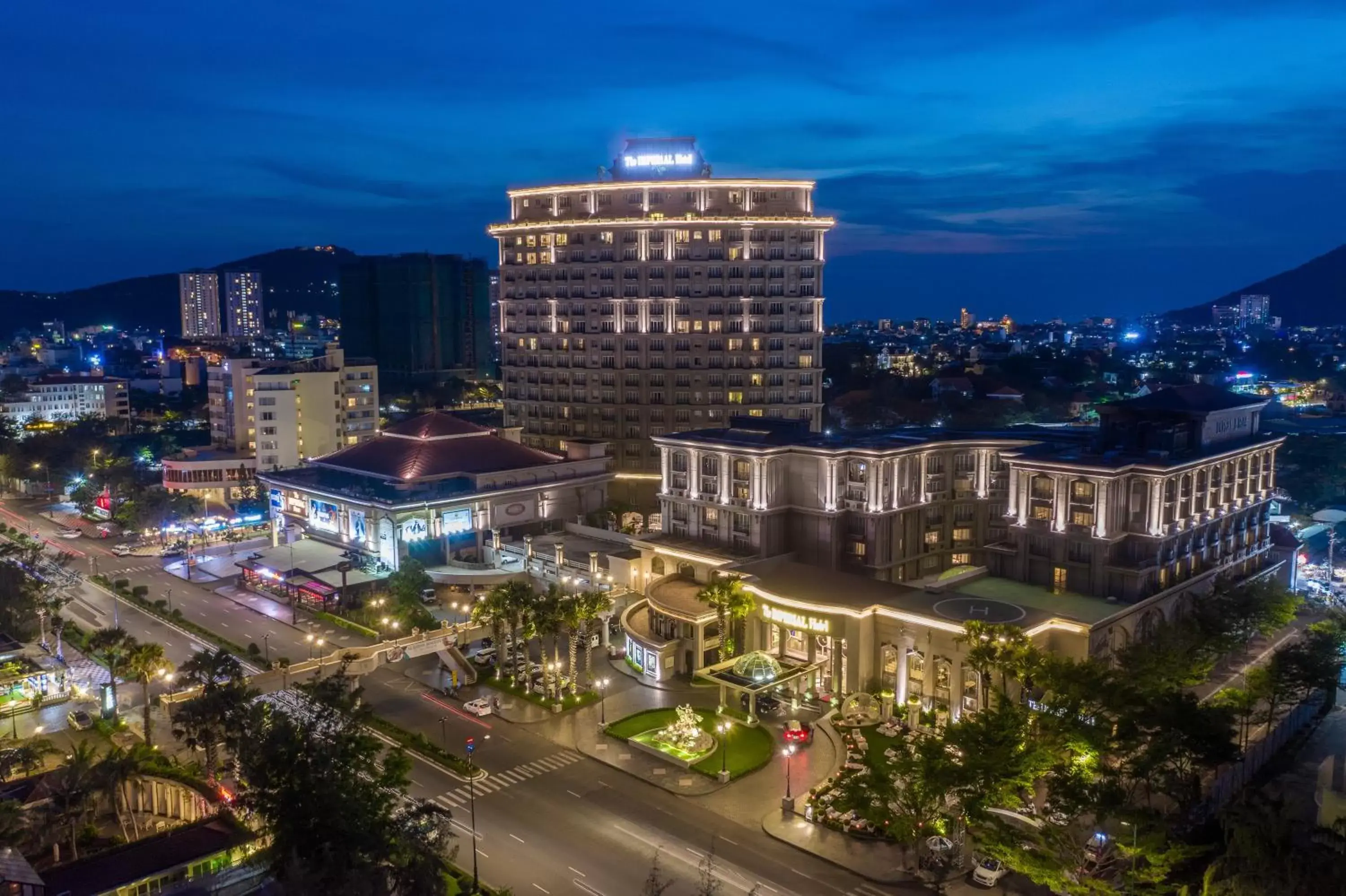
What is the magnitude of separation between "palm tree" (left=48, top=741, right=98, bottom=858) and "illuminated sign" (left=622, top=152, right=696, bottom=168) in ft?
336

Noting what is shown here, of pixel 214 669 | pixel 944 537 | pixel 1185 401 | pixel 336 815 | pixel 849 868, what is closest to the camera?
pixel 336 815

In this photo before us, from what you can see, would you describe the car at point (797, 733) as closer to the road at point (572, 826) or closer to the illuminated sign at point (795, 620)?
the illuminated sign at point (795, 620)

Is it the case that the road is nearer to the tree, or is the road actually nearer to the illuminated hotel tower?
the tree

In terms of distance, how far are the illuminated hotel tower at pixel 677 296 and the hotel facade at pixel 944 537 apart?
1343 inches

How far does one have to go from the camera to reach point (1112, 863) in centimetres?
4831

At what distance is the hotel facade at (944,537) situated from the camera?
238ft

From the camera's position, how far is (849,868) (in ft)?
165

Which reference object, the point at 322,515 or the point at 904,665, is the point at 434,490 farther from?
the point at 904,665

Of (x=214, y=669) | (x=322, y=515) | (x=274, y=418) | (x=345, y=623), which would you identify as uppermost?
(x=274, y=418)

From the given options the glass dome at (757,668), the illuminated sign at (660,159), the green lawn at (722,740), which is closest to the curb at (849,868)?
the green lawn at (722,740)

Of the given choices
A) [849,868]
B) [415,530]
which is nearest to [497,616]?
[849,868]

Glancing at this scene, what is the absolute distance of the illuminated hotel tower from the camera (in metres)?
130

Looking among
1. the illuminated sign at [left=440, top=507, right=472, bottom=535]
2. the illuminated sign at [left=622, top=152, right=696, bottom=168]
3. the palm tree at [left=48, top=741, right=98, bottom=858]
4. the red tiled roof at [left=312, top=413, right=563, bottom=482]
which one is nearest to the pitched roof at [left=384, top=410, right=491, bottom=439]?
the red tiled roof at [left=312, top=413, right=563, bottom=482]

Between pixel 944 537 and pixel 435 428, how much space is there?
208 feet
